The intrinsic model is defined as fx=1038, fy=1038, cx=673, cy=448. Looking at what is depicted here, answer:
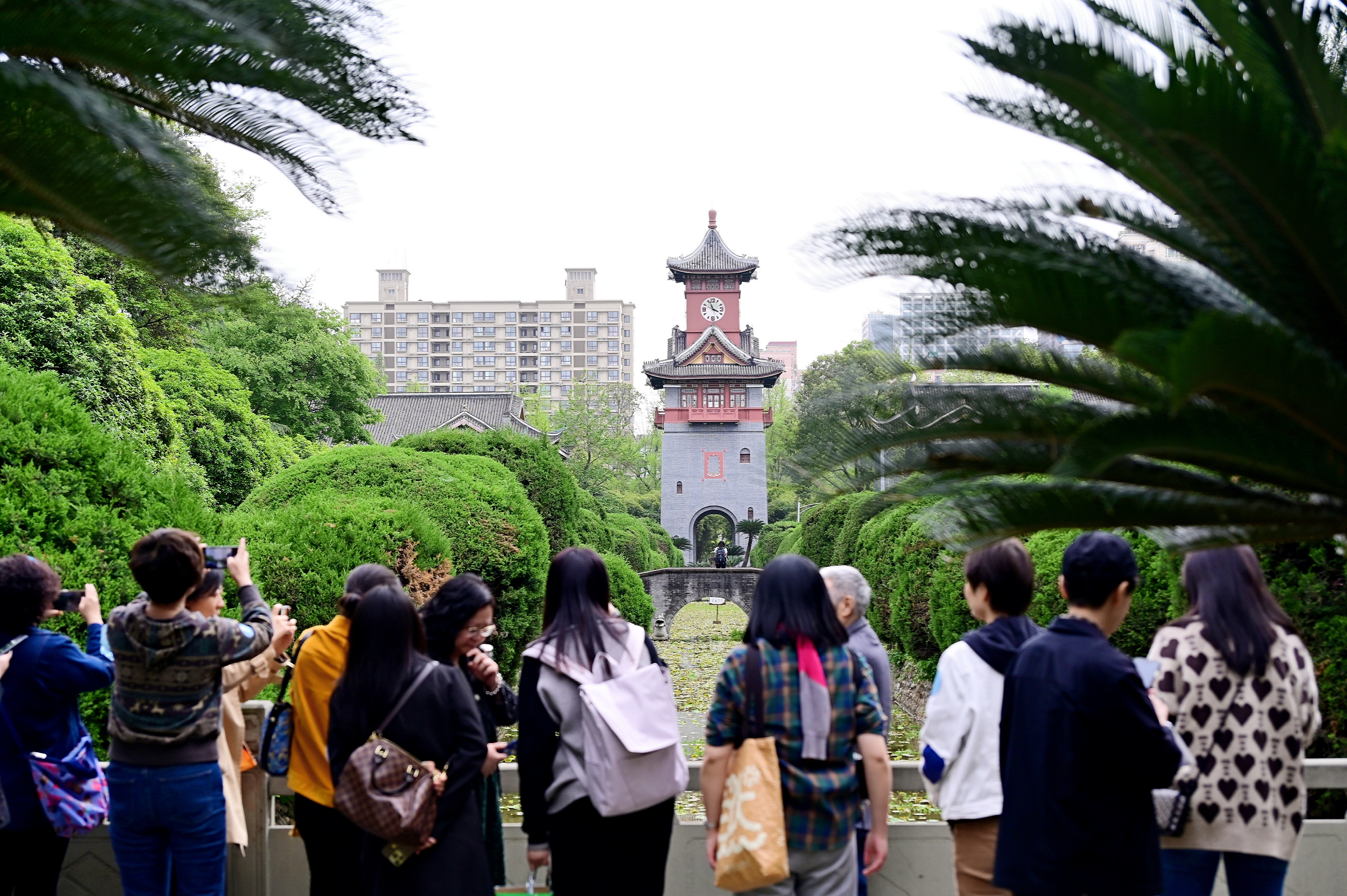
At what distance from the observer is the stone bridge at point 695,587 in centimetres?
3347

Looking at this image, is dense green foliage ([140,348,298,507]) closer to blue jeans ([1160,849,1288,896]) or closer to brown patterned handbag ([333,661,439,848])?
brown patterned handbag ([333,661,439,848])

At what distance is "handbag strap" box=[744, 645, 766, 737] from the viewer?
9.70 ft

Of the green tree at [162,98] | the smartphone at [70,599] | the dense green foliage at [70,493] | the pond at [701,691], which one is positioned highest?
the green tree at [162,98]

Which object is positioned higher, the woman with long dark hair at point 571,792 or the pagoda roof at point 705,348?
the pagoda roof at point 705,348

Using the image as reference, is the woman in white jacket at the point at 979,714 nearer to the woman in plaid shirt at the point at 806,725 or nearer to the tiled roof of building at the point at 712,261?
the woman in plaid shirt at the point at 806,725

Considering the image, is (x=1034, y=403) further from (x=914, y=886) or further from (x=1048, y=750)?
(x=914, y=886)

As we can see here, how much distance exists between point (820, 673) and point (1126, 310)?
50.7 inches

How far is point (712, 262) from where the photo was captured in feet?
149

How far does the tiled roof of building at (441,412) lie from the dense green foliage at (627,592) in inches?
1029

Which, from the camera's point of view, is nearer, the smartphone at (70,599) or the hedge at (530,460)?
the smartphone at (70,599)

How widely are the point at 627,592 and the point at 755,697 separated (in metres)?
16.0

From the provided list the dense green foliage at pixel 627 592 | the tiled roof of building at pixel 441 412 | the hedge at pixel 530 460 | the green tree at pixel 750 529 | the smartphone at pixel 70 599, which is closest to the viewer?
the smartphone at pixel 70 599

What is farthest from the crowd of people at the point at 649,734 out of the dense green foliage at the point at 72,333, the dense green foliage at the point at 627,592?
the dense green foliage at the point at 627,592

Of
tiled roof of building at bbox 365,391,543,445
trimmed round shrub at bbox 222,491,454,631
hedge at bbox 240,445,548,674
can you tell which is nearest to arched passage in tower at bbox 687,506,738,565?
tiled roof of building at bbox 365,391,543,445
